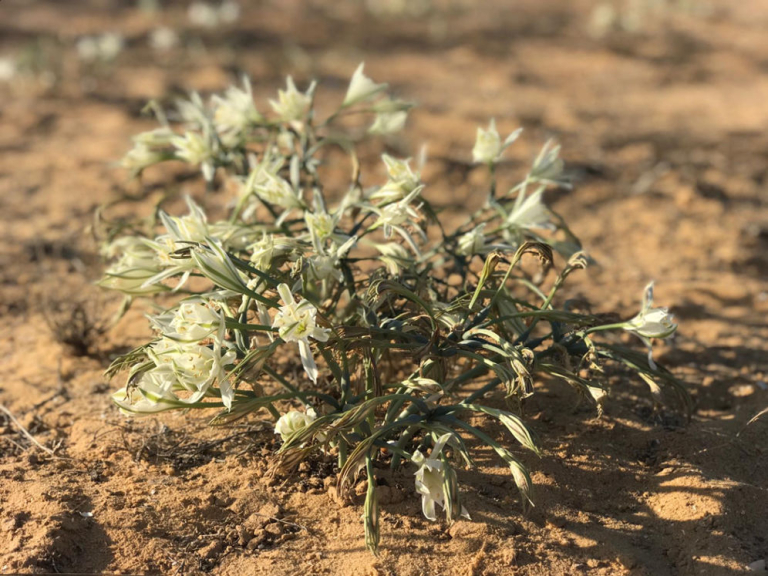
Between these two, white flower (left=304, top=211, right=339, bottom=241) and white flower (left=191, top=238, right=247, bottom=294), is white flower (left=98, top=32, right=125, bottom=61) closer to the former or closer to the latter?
white flower (left=304, top=211, right=339, bottom=241)

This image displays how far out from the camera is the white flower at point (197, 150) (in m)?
2.69

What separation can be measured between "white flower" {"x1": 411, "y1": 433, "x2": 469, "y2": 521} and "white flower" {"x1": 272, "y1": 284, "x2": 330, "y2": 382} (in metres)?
0.33

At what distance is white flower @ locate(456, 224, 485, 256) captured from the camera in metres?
2.33

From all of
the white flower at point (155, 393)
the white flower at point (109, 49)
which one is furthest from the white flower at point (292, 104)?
the white flower at point (109, 49)

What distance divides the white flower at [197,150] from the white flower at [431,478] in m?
1.33

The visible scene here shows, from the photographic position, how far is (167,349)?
1.87 meters

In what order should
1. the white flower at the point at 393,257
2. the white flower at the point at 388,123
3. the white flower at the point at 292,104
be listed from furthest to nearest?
the white flower at the point at 388,123 < the white flower at the point at 292,104 < the white flower at the point at 393,257

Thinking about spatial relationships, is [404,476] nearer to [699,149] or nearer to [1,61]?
[699,149]

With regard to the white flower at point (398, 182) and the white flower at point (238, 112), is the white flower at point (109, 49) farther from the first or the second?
the white flower at point (398, 182)

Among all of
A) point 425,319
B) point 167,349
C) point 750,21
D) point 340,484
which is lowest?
point 750,21

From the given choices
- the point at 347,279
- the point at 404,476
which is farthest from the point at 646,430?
the point at 347,279

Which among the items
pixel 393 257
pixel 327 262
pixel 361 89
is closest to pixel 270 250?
pixel 327 262

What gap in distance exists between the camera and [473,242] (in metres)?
2.34

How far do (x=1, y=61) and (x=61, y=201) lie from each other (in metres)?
2.49
